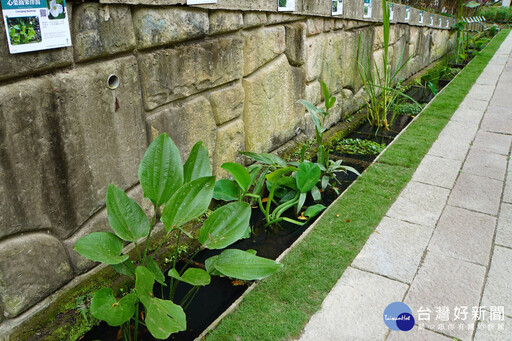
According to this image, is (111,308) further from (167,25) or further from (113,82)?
(167,25)

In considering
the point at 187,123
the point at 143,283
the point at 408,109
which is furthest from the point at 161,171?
the point at 408,109

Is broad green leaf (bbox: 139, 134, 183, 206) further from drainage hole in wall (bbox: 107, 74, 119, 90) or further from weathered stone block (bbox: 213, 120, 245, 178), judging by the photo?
weathered stone block (bbox: 213, 120, 245, 178)

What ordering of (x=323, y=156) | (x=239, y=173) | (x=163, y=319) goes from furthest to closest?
(x=323, y=156), (x=239, y=173), (x=163, y=319)

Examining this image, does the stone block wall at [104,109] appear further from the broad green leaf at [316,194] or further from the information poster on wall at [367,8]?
the information poster on wall at [367,8]

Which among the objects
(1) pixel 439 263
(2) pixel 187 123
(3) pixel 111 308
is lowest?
(1) pixel 439 263

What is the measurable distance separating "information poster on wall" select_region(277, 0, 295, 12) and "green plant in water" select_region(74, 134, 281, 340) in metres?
1.43

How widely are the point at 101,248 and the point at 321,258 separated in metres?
1.07

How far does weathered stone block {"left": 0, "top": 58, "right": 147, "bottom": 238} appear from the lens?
4.28 feet

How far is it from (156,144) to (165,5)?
67cm

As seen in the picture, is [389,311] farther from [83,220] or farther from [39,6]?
[39,6]

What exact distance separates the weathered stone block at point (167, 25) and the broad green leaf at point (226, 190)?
2.48ft

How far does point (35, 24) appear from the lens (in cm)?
130

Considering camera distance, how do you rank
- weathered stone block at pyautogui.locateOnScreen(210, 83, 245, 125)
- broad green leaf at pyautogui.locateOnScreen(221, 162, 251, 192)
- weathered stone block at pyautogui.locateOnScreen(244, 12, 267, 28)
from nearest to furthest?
broad green leaf at pyautogui.locateOnScreen(221, 162, 251, 192) < weathered stone block at pyautogui.locateOnScreen(210, 83, 245, 125) < weathered stone block at pyautogui.locateOnScreen(244, 12, 267, 28)

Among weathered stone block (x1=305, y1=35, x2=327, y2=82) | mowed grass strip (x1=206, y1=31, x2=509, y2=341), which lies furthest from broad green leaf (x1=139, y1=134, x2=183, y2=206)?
weathered stone block (x1=305, y1=35, x2=327, y2=82)
